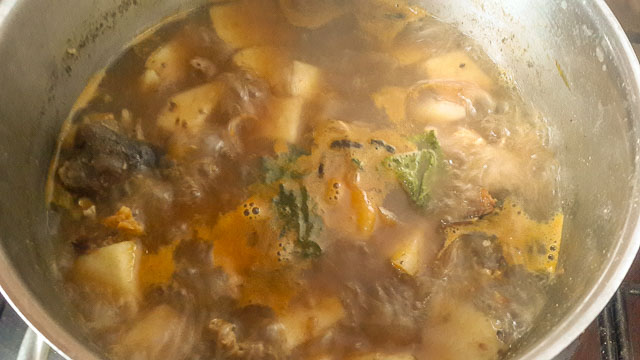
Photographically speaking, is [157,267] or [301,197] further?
[301,197]

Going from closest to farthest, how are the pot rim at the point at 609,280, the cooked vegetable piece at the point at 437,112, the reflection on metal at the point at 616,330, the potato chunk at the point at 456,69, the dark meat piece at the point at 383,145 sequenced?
the pot rim at the point at 609,280 → the reflection on metal at the point at 616,330 → the dark meat piece at the point at 383,145 → the cooked vegetable piece at the point at 437,112 → the potato chunk at the point at 456,69

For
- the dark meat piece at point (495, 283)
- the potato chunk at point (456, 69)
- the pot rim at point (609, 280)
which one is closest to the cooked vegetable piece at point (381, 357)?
the dark meat piece at point (495, 283)

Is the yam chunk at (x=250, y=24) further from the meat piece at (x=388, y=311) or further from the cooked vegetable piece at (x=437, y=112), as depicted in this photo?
the meat piece at (x=388, y=311)

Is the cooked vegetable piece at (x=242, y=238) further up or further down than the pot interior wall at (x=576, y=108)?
further down

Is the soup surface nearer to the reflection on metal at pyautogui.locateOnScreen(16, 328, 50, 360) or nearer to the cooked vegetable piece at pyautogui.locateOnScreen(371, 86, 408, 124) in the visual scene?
the cooked vegetable piece at pyautogui.locateOnScreen(371, 86, 408, 124)

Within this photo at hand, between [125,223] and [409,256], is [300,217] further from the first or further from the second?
[125,223]

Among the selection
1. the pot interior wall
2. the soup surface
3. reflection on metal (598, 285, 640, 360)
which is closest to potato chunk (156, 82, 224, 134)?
the soup surface

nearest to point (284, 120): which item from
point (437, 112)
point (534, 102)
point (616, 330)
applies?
point (437, 112)

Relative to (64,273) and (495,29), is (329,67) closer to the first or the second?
(495,29)
